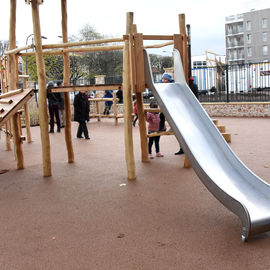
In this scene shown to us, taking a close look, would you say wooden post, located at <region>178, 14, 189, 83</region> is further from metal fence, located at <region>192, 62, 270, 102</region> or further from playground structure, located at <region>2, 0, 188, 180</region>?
metal fence, located at <region>192, 62, 270, 102</region>

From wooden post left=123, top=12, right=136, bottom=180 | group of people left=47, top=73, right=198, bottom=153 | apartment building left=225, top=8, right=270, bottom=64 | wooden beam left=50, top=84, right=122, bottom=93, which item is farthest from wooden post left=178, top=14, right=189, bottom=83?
apartment building left=225, top=8, right=270, bottom=64

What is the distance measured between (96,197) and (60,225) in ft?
3.48

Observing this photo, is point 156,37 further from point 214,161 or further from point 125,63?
point 214,161

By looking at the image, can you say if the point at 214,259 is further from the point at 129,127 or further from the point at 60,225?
the point at 129,127

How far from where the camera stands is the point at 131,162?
6105 millimetres

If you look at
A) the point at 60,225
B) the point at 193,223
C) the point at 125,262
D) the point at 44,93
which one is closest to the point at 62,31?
the point at 44,93

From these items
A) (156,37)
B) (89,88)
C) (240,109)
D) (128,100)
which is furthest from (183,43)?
(240,109)

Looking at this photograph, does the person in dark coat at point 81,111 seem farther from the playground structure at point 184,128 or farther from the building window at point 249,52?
the building window at point 249,52

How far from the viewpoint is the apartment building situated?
3100 inches

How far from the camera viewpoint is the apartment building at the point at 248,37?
78.8 metres

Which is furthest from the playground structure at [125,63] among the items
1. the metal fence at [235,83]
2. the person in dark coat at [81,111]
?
the metal fence at [235,83]

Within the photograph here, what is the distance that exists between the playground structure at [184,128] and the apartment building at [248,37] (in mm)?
72611

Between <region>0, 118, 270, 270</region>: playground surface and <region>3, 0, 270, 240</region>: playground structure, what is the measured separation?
0.30m

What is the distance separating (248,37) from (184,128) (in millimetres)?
84960
